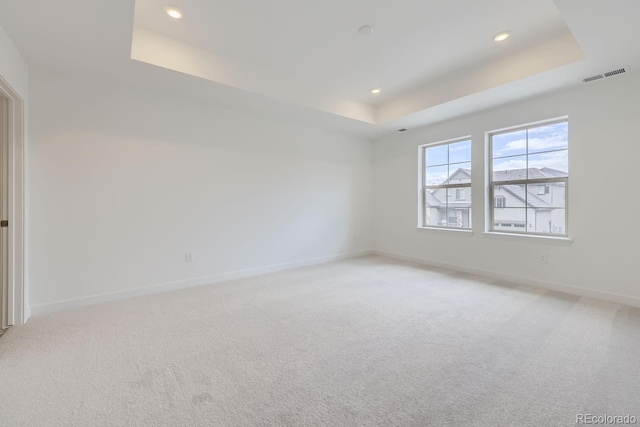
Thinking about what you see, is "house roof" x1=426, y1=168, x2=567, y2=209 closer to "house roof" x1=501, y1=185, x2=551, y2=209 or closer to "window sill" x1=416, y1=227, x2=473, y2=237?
"house roof" x1=501, y1=185, x2=551, y2=209

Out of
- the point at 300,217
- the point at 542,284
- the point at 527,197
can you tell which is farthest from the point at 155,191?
the point at 542,284

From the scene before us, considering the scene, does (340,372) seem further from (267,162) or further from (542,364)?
(267,162)

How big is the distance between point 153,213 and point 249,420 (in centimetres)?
281

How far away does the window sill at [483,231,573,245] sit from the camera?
3.33m

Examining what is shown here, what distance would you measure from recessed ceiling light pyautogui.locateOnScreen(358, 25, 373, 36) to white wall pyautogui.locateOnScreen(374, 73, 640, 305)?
2432mm

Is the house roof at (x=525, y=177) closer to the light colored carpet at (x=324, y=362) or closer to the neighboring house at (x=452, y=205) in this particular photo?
the neighboring house at (x=452, y=205)

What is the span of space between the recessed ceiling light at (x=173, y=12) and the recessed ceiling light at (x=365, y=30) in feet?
5.42

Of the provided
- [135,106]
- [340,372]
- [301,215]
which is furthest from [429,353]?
[135,106]

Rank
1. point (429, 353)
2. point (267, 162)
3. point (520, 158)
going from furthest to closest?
point (267, 162)
point (520, 158)
point (429, 353)

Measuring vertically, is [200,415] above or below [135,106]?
below

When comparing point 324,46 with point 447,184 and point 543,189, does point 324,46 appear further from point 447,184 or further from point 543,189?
point 543,189

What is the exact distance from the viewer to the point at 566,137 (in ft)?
11.1

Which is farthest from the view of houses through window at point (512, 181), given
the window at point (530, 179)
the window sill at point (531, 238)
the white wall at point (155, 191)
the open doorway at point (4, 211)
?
the open doorway at point (4, 211)

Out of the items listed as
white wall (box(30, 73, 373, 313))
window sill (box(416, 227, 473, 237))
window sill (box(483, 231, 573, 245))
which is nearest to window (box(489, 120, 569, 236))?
window sill (box(483, 231, 573, 245))
